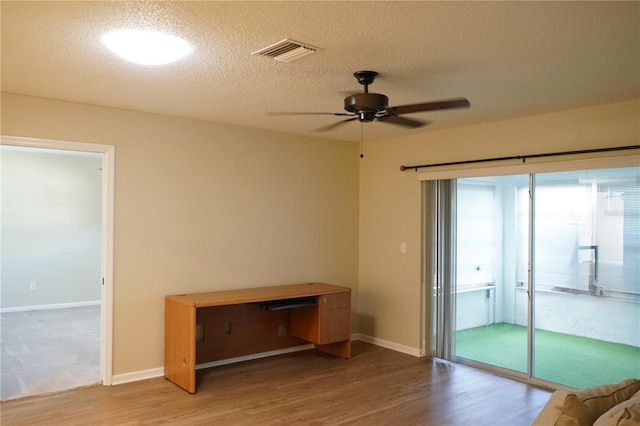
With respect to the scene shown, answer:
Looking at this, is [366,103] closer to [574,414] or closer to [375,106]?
[375,106]

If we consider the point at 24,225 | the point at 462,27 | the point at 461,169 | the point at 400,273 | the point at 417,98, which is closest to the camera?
the point at 462,27

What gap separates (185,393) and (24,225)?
5.09 metres

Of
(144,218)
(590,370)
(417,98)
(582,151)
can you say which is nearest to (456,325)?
(590,370)

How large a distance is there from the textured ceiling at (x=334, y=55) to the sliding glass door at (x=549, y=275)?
2.59 ft

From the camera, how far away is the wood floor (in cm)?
356

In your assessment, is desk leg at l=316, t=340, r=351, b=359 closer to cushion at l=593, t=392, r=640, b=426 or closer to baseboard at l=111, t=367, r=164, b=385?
baseboard at l=111, t=367, r=164, b=385

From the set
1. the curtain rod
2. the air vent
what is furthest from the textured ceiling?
the curtain rod

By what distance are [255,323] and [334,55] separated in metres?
3.14

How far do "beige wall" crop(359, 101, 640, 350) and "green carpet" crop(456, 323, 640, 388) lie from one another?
0.72 m

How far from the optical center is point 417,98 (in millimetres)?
3830

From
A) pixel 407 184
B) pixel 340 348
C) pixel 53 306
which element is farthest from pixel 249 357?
pixel 53 306

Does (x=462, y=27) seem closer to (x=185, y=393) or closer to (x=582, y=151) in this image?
(x=582, y=151)

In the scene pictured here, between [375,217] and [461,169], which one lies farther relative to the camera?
[375,217]

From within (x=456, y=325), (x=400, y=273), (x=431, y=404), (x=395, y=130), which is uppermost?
(x=395, y=130)
